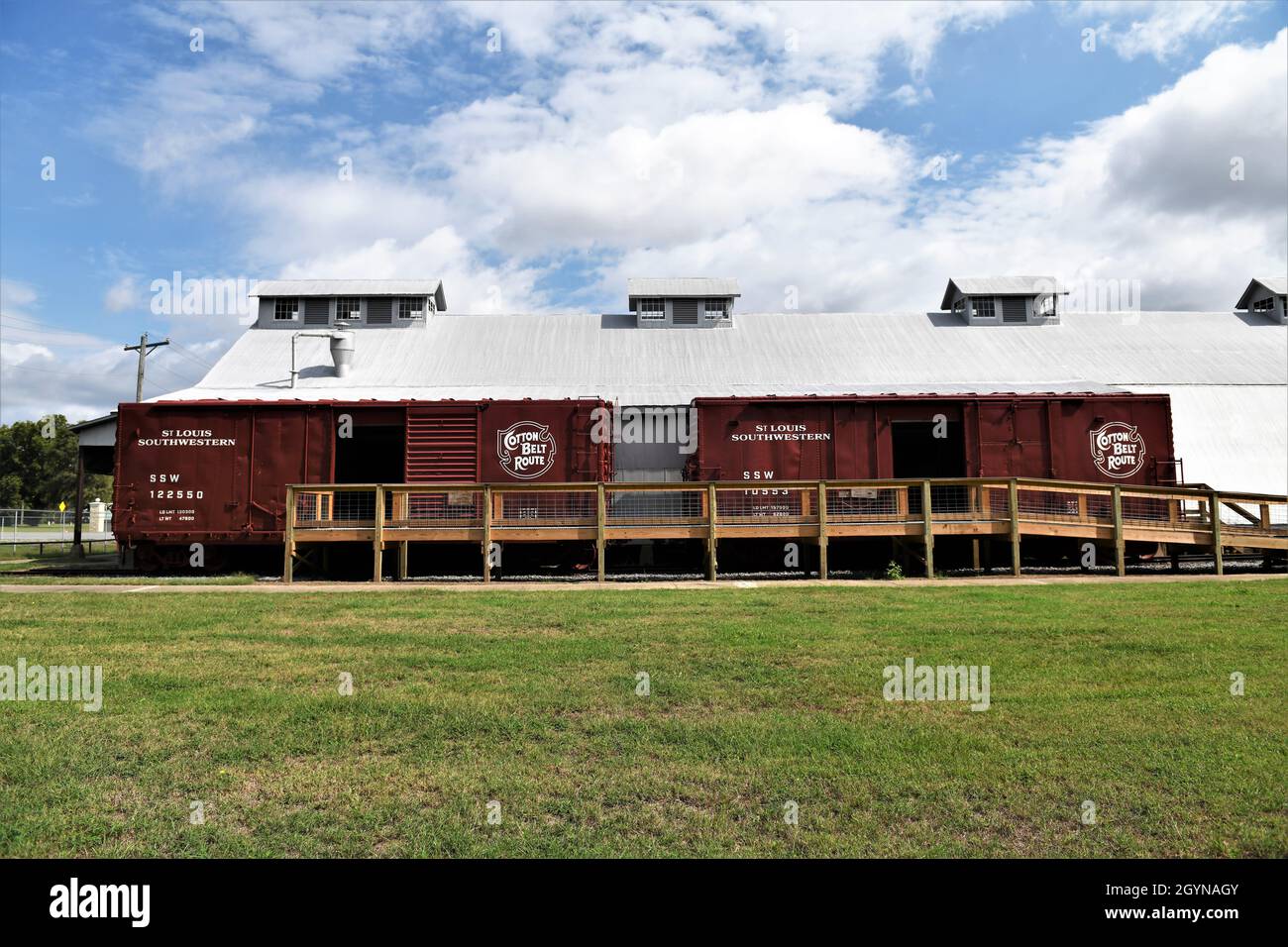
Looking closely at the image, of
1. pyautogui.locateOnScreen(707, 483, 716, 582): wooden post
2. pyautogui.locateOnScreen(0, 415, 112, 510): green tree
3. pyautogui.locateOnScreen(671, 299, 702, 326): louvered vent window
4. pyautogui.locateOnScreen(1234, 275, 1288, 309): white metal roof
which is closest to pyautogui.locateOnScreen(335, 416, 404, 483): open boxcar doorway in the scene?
pyautogui.locateOnScreen(707, 483, 716, 582): wooden post

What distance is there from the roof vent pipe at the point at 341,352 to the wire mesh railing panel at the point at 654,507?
17121 millimetres

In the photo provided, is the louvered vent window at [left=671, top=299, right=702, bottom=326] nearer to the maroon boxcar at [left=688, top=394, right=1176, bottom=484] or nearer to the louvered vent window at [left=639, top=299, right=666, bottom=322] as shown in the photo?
the louvered vent window at [left=639, top=299, right=666, bottom=322]

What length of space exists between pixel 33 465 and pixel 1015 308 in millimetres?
91593

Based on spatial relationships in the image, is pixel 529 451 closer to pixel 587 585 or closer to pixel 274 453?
pixel 274 453

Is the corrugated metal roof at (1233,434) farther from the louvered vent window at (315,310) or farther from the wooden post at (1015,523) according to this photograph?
the louvered vent window at (315,310)

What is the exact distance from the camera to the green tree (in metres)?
83.1

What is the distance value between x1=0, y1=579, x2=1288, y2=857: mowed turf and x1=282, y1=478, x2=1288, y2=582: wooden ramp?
609 cm

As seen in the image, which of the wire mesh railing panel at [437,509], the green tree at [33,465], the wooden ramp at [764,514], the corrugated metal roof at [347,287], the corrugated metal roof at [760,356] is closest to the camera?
the wooden ramp at [764,514]

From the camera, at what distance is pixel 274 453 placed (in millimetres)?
18594

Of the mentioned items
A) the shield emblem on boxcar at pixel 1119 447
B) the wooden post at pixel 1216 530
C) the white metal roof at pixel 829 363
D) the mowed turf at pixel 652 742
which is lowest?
the mowed turf at pixel 652 742

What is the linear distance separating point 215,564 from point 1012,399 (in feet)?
59.9

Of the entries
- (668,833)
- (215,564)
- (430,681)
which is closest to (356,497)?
(215,564)

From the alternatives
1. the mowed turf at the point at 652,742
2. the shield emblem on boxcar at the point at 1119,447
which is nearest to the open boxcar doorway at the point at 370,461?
the mowed turf at the point at 652,742

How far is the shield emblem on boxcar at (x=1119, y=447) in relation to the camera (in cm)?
1902
